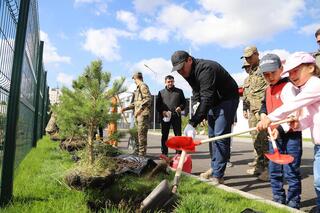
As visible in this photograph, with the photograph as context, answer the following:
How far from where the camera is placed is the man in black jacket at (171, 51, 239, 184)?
4439 millimetres

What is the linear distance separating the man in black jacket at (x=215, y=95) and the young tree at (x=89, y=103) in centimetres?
103

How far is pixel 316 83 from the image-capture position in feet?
10.1

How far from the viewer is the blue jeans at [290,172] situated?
3.83 meters

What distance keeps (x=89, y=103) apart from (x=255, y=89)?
3.00m

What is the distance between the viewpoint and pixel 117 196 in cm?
356

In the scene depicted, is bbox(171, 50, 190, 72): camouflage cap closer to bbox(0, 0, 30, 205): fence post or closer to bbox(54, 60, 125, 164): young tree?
bbox(54, 60, 125, 164): young tree

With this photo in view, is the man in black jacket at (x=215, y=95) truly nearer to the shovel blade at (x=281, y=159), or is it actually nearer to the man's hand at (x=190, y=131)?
the man's hand at (x=190, y=131)

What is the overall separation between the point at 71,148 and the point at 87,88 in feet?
9.45

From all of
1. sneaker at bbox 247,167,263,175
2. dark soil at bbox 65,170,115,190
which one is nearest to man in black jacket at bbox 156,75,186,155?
sneaker at bbox 247,167,263,175

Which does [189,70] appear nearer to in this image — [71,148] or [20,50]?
[20,50]

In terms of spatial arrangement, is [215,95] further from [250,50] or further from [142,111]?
[142,111]

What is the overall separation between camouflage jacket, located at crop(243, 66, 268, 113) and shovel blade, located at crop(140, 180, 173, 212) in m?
3.40

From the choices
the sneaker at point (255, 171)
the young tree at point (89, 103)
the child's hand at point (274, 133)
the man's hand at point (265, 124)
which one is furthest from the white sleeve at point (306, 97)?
the sneaker at point (255, 171)

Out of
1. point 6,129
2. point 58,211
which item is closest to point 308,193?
point 58,211
